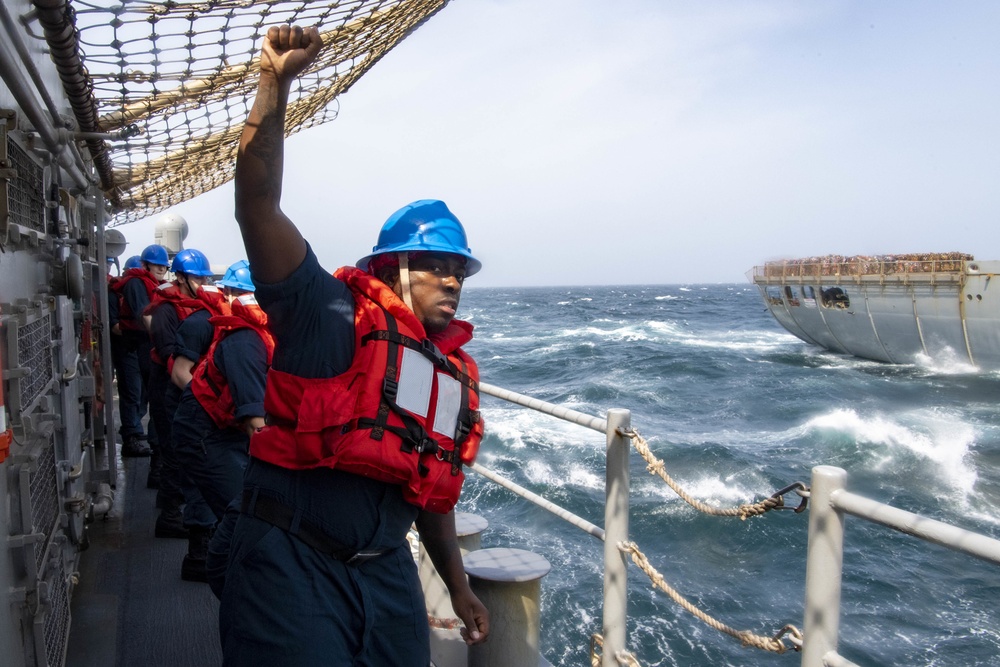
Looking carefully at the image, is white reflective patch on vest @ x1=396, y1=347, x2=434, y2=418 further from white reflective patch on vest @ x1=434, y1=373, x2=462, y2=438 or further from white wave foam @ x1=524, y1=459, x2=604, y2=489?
white wave foam @ x1=524, y1=459, x2=604, y2=489

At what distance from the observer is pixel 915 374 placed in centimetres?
3466

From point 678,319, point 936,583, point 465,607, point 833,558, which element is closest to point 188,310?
point 465,607

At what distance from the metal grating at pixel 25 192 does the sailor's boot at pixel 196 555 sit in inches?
68.4

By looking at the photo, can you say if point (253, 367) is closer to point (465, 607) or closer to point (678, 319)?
point (465, 607)

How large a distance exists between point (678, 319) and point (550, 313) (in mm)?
10835

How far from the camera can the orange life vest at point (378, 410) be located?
1887 mm

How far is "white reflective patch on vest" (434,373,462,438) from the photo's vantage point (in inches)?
82.0

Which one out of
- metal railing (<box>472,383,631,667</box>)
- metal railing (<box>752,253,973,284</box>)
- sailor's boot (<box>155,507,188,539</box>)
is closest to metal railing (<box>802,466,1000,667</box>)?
metal railing (<box>472,383,631,667</box>)

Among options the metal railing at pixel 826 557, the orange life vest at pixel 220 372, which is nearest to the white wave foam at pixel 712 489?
the orange life vest at pixel 220 372

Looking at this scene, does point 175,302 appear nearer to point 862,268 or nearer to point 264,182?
point 264,182

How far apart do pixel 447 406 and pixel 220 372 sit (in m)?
1.86

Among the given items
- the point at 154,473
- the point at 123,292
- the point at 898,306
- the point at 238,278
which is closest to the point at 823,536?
the point at 238,278

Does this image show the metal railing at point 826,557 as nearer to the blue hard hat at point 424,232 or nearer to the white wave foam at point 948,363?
the blue hard hat at point 424,232

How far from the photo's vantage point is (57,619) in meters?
3.13
